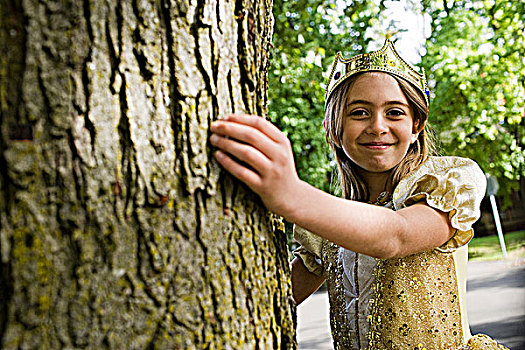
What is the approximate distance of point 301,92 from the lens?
7.04 metres

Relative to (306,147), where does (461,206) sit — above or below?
below

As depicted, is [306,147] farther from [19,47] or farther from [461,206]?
[19,47]

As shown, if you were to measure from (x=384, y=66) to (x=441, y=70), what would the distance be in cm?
665

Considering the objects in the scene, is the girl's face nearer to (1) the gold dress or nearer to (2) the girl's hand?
(1) the gold dress

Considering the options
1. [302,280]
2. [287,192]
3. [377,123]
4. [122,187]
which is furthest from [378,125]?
[122,187]

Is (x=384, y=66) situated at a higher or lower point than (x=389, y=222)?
higher

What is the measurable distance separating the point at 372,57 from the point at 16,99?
1.36 m

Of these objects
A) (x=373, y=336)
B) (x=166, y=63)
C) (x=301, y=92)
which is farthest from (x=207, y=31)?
(x=301, y=92)

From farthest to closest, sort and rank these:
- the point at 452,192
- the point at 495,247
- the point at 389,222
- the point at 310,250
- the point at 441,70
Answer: the point at 495,247 < the point at 441,70 < the point at 310,250 < the point at 452,192 < the point at 389,222

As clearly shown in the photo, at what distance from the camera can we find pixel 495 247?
587 inches

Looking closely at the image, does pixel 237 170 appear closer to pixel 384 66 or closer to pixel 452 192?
pixel 452 192

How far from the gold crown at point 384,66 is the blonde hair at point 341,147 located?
0.07ft

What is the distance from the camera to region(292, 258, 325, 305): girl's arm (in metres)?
1.99

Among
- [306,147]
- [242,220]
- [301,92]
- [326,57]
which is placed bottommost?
[242,220]
